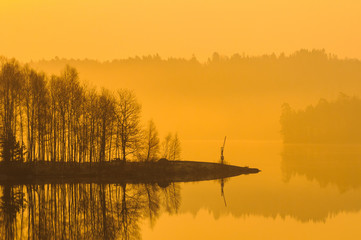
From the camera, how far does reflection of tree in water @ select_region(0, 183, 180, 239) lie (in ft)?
158

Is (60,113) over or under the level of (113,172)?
over

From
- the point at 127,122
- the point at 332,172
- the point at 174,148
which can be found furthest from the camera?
the point at 332,172

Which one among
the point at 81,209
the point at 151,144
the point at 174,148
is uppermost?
the point at 151,144

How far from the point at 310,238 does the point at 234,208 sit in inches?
653

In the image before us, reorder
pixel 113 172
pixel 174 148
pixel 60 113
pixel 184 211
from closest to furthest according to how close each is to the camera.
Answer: pixel 184 211 → pixel 113 172 → pixel 60 113 → pixel 174 148

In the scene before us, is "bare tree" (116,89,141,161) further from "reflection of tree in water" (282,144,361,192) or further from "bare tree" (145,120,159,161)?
"reflection of tree in water" (282,144,361,192)

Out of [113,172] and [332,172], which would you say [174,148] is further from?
[332,172]

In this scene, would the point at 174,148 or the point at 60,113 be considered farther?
the point at 174,148

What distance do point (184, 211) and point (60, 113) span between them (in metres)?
39.4

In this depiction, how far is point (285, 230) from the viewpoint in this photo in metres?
53.5

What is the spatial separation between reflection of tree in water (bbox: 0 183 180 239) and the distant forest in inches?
561

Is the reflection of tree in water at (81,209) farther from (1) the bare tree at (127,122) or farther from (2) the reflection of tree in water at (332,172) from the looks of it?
(2) the reflection of tree in water at (332,172)

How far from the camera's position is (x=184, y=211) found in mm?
63344

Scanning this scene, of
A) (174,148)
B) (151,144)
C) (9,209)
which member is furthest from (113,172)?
(9,209)
